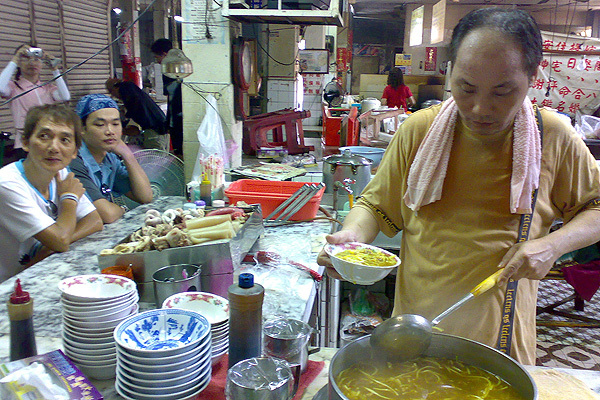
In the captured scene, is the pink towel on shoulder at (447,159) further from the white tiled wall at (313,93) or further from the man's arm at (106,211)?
the white tiled wall at (313,93)

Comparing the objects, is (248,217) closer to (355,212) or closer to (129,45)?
(355,212)

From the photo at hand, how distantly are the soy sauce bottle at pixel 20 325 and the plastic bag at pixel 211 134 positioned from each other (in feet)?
9.15

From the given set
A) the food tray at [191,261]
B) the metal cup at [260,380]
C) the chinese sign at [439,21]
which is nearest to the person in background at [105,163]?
the food tray at [191,261]

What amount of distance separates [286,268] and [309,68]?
7.52m

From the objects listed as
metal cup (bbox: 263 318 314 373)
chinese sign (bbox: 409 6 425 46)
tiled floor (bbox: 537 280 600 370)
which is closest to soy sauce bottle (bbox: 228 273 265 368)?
metal cup (bbox: 263 318 314 373)

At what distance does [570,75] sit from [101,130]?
7.11m

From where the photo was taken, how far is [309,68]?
9148 mm

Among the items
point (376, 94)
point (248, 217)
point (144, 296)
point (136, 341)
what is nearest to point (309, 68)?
point (376, 94)

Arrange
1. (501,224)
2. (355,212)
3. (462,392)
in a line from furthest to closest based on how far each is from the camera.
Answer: (355,212) < (501,224) < (462,392)

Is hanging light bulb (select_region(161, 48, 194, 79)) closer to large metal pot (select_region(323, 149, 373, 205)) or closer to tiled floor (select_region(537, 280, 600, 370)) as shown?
large metal pot (select_region(323, 149, 373, 205))

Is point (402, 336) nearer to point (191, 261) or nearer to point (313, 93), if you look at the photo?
point (191, 261)

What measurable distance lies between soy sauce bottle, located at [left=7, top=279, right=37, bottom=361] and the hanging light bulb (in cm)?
242

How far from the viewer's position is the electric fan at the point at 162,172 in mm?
3650

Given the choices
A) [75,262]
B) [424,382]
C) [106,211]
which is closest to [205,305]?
[424,382]
